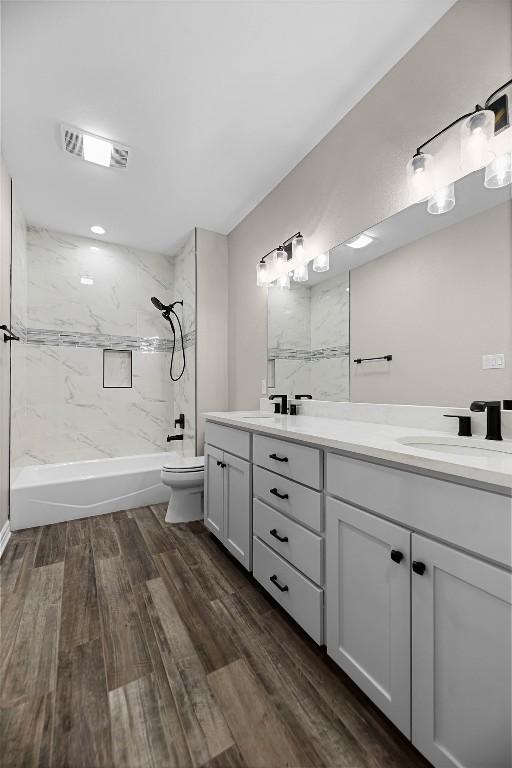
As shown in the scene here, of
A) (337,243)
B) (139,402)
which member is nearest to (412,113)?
(337,243)

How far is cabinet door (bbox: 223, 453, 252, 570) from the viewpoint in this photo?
175 centimetres

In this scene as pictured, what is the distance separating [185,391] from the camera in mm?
3389

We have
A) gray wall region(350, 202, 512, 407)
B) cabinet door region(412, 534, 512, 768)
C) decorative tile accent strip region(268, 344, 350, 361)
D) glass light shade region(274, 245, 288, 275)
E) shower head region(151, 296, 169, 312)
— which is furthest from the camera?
shower head region(151, 296, 169, 312)

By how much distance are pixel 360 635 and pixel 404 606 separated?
0.84ft

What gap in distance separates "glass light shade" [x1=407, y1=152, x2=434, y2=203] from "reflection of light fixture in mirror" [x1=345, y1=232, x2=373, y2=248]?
0.96 ft

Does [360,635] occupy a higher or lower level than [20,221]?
lower

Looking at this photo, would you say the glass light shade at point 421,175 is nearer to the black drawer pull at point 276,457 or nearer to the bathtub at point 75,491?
the black drawer pull at point 276,457

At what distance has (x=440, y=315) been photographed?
1.41 metres

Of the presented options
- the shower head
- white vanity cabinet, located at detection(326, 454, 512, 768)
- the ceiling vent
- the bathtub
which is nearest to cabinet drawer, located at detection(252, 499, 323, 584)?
white vanity cabinet, located at detection(326, 454, 512, 768)

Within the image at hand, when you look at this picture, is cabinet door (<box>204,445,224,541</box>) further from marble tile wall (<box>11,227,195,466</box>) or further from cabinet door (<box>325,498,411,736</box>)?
cabinet door (<box>325,498,411,736</box>)

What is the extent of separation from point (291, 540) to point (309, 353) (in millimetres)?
1160

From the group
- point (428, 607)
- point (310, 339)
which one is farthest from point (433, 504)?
point (310, 339)

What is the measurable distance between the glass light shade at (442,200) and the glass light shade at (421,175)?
49 millimetres

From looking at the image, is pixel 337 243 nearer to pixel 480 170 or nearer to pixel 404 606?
pixel 480 170
